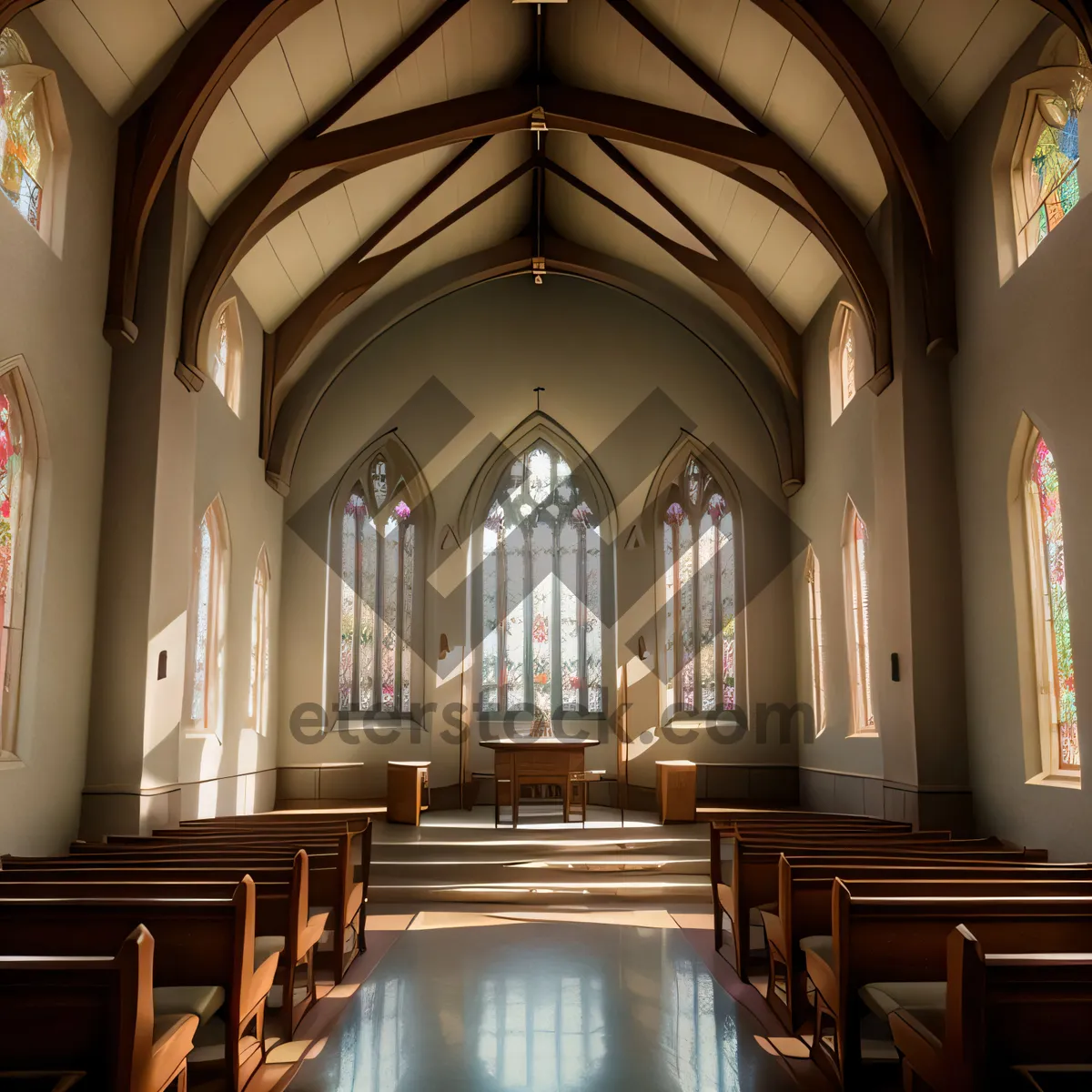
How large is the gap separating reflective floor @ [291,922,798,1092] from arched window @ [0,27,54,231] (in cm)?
514

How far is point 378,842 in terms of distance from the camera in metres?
9.06

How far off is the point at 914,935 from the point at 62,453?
19.2 feet

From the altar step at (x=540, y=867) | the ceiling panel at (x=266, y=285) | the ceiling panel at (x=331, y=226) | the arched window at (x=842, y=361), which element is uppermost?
the ceiling panel at (x=331, y=226)

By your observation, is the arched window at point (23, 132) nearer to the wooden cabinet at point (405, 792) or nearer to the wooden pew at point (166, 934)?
the wooden pew at point (166, 934)

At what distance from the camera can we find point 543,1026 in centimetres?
477

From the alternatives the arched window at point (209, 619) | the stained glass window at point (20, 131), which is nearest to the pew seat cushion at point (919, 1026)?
the stained glass window at point (20, 131)

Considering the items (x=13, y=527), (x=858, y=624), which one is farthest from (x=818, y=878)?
(x=858, y=624)

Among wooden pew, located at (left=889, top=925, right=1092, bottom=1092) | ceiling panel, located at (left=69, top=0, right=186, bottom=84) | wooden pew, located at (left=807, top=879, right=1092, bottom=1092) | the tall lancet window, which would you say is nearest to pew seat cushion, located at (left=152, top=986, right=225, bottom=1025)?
wooden pew, located at (left=807, top=879, right=1092, bottom=1092)

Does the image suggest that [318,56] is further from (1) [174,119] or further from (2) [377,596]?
(2) [377,596]

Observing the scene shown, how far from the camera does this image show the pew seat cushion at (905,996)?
3.33 meters

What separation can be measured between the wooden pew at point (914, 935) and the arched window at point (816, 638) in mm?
7267

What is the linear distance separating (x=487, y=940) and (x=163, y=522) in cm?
382

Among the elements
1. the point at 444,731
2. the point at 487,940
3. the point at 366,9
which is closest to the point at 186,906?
the point at 487,940

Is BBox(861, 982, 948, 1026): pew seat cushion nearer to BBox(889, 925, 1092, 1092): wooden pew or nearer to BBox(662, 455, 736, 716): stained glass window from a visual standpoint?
BBox(889, 925, 1092, 1092): wooden pew
